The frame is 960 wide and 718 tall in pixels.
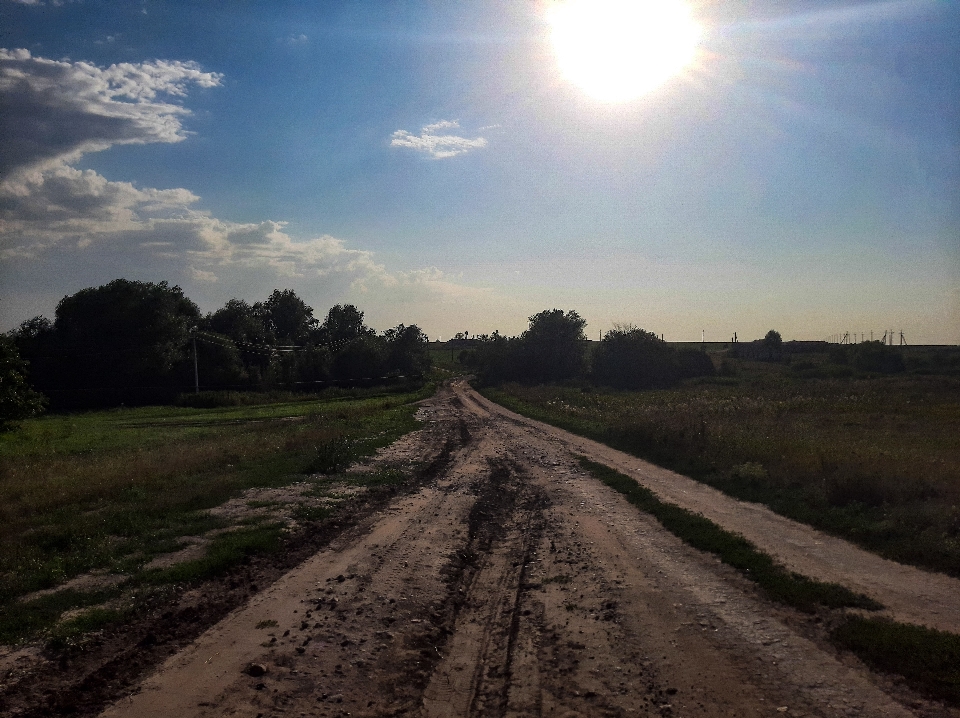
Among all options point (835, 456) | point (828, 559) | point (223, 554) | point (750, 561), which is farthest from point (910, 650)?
point (835, 456)

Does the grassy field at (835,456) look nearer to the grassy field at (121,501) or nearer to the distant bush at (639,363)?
the grassy field at (121,501)

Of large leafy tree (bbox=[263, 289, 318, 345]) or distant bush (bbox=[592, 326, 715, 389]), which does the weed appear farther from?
large leafy tree (bbox=[263, 289, 318, 345])

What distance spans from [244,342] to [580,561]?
76.3 metres

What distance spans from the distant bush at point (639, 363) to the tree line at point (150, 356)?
945 inches

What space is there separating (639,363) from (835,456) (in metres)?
57.3

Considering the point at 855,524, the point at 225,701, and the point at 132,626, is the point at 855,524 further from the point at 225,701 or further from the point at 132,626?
the point at 132,626

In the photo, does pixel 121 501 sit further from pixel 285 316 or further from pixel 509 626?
pixel 285 316

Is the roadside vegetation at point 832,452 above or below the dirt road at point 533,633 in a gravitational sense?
above

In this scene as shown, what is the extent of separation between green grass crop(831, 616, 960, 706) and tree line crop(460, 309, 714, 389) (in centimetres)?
6415

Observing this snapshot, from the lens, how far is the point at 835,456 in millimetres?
15375

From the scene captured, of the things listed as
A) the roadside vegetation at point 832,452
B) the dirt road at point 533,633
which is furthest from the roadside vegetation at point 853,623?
the roadside vegetation at point 832,452

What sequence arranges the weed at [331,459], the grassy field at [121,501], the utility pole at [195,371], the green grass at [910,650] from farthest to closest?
1. the utility pole at [195,371]
2. the weed at [331,459]
3. the grassy field at [121,501]
4. the green grass at [910,650]

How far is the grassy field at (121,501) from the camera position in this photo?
8500 mm

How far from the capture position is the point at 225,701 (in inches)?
212
